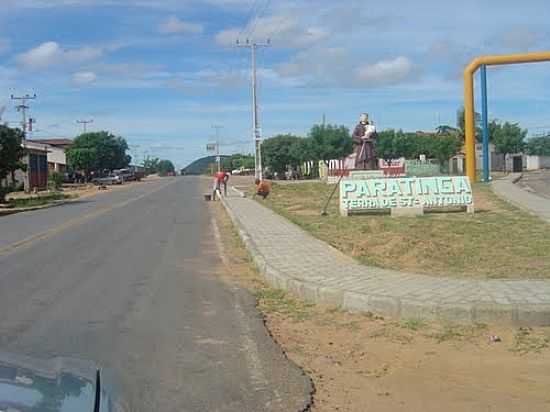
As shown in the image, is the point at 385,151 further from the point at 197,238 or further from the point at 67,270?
the point at 67,270

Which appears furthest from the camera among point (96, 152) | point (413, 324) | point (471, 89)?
point (96, 152)

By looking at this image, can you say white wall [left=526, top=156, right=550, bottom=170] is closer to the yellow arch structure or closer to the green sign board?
the yellow arch structure

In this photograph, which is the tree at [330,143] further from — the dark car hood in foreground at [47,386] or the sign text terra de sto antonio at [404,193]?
the dark car hood in foreground at [47,386]

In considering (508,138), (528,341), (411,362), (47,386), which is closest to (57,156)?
(508,138)

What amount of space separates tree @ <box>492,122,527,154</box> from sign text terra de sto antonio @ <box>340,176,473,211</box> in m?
68.5

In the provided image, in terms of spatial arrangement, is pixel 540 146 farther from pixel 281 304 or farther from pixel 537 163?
pixel 281 304

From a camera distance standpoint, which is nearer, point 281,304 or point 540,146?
point 281,304

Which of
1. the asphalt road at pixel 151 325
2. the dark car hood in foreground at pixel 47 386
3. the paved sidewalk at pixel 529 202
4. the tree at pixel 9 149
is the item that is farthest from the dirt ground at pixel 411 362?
the tree at pixel 9 149

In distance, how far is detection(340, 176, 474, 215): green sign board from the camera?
71.5 ft

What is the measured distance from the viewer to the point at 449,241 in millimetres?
14922

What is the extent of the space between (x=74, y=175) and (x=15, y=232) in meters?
86.0

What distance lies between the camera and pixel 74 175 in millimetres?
106062

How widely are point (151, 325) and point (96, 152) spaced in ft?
354

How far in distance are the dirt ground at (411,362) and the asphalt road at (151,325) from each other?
279mm
